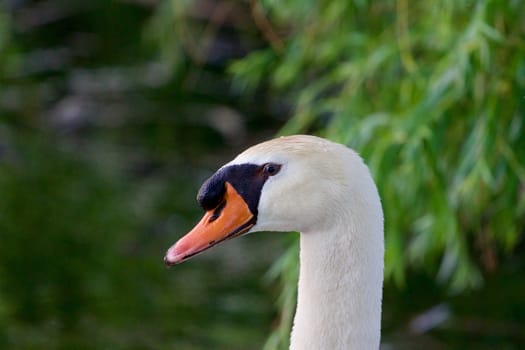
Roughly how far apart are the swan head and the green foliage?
1.25 meters

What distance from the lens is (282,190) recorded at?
292 cm

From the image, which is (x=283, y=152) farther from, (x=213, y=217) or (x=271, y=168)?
(x=213, y=217)

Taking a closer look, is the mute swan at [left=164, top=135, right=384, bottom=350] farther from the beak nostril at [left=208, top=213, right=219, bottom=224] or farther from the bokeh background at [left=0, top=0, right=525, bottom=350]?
the bokeh background at [left=0, top=0, right=525, bottom=350]

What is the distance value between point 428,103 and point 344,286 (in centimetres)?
148

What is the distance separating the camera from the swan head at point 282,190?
2887mm

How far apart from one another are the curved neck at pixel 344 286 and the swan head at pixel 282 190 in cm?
4

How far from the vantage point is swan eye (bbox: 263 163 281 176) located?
9.59ft

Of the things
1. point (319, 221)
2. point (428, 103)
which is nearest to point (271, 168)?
point (319, 221)

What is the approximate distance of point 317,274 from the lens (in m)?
2.91

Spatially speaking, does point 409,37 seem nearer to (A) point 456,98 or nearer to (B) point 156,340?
(A) point 456,98

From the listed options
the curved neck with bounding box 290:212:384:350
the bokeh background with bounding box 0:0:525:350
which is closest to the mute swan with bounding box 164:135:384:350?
the curved neck with bounding box 290:212:384:350

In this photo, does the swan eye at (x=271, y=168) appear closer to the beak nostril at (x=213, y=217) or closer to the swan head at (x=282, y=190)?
the swan head at (x=282, y=190)

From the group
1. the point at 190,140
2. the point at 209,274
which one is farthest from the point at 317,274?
the point at 190,140

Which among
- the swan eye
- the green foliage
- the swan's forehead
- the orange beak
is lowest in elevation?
the orange beak
